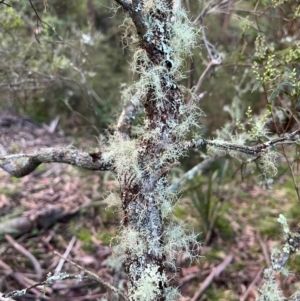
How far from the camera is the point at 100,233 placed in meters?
1.81

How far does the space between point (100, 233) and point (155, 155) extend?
Result: 1.02 metres

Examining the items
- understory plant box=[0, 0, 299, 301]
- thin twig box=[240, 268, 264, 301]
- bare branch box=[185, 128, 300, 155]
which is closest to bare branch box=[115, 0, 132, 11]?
understory plant box=[0, 0, 299, 301]

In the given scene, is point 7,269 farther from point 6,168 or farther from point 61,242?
point 6,168

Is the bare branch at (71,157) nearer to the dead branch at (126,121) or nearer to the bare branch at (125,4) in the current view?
the dead branch at (126,121)

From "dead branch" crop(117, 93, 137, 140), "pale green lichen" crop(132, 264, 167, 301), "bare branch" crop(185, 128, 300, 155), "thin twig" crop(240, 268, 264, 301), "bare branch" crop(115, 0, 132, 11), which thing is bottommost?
"pale green lichen" crop(132, 264, 167, 301)

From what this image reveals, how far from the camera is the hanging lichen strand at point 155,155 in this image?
0.87 meters

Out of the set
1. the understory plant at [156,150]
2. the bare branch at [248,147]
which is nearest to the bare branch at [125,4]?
the understory plant at [156,150]

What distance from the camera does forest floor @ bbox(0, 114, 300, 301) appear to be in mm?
1454

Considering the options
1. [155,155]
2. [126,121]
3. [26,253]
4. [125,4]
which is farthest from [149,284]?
[26,253]

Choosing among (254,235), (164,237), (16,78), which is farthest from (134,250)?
(16,78)

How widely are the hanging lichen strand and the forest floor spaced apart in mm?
315

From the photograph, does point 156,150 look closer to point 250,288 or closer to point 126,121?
point 126,121

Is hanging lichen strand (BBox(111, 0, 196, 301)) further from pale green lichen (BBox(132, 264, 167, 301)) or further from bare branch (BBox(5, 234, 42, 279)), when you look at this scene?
bare branch (BBox(5, 234, 42, 279))

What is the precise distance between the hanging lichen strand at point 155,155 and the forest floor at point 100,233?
315 millimetres
